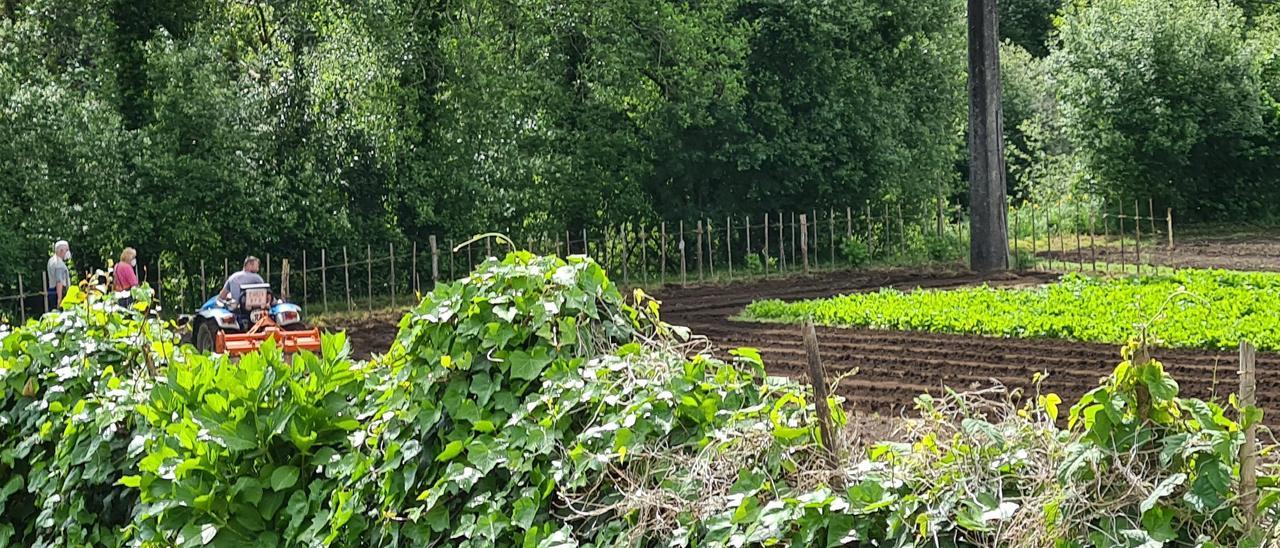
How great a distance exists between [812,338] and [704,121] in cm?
2333

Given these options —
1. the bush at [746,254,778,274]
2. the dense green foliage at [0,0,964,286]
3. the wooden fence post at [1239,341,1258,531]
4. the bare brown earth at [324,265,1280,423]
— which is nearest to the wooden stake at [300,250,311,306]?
the dense green foliage at [0,0,964,286]

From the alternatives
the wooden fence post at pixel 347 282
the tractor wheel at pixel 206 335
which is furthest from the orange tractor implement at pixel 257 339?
the wooden fence post at pixel 347 282

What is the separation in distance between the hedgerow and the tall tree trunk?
20247 mm

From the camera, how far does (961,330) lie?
58.5 ft

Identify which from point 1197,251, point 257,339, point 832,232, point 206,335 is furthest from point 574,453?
point 1197,251

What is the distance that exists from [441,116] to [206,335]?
10034mm

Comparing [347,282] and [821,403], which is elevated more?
[347,282]

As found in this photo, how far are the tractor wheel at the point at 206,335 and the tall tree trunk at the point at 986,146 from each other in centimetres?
1371

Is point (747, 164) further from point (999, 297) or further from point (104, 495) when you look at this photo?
point (104, 495)

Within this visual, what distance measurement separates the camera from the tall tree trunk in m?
25.1

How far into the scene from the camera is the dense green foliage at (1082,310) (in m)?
16.2

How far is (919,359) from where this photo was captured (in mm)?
15562

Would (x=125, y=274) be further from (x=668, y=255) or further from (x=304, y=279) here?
(x=668, y=255)

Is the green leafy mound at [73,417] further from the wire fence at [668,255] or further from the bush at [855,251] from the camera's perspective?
the bush at [855,251]
